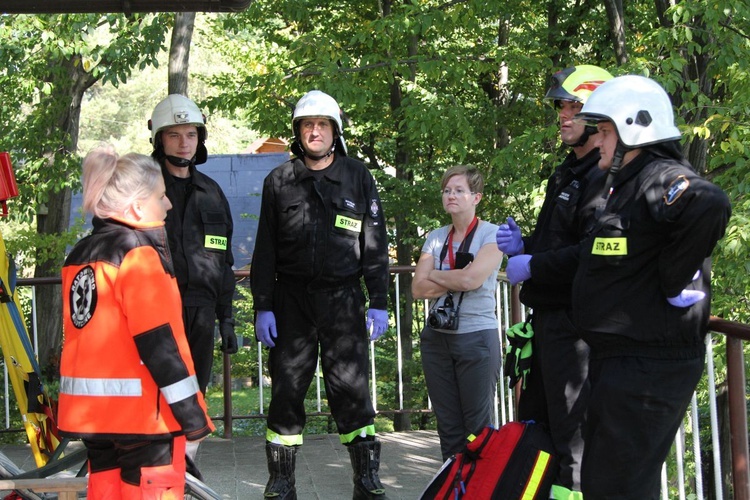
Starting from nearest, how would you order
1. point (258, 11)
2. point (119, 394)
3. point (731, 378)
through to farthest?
1. point (119, 394)
2. point (731, 378)
3. point (258, 11)

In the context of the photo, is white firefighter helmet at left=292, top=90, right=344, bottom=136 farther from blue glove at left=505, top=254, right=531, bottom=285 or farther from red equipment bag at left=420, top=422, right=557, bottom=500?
red equipment bag at left=420, top=422, right=557, bottom=500

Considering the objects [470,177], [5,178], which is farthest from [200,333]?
[470,177]

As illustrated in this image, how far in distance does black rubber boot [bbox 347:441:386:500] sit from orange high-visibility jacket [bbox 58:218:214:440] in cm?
170

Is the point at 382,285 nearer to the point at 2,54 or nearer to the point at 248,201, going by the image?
the point at 2,54

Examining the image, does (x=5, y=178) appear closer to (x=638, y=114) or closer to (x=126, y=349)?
(x=126, y=349)

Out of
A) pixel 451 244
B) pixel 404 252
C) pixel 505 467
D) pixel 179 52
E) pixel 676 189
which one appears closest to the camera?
pixel 676 189

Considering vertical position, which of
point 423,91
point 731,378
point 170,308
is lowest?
point 731,378

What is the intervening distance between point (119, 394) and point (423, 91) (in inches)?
305

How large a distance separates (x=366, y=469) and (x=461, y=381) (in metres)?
0.68

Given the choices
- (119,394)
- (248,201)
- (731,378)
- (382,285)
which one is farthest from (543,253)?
(248,201)

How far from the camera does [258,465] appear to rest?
19.2 feet

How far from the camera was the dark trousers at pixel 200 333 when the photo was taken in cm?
457

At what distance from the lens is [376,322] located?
190 inches

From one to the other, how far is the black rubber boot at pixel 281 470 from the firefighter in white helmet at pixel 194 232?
415 mm
